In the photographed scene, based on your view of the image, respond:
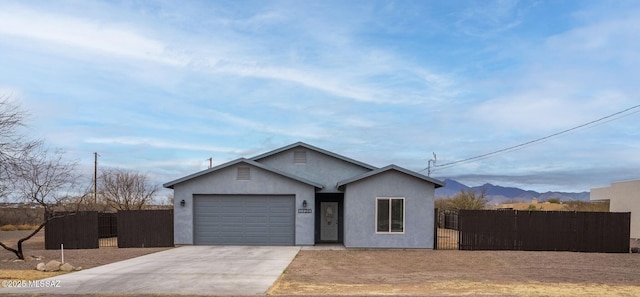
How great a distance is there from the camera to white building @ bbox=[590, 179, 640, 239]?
2858cm

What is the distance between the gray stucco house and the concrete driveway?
123 inches

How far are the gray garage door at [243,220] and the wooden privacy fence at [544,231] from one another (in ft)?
23.3

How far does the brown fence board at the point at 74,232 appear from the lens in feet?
71.6

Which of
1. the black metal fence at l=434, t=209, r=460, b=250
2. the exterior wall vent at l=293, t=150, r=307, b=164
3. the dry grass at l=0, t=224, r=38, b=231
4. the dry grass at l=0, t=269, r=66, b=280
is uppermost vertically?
the exterior wall vent at l=293, t=150, r=307, b=164

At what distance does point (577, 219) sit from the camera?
2075 centimetres

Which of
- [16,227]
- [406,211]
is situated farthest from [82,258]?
[16,227]

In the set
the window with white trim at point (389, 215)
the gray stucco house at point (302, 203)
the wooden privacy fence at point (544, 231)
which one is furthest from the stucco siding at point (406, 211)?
the wooden privacy fence at point (544, 231)

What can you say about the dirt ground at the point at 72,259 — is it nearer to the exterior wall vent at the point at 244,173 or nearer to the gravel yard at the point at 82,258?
the gravel yard at the point at 82,258

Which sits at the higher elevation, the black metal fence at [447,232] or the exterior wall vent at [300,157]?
the exterior wall vent at [300,157]

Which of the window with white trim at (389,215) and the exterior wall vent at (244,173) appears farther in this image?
the exterior wall vent at (244,173)

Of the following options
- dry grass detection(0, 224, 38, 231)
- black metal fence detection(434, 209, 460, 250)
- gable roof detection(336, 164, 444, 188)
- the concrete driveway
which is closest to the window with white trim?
gable roof detection(336, 164, 444, 188)

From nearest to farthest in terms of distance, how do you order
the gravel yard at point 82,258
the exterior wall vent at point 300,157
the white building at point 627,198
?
the gravel yard at point 82,258 → the exterior wall vent at point 300,157 → the white building at point 627,198

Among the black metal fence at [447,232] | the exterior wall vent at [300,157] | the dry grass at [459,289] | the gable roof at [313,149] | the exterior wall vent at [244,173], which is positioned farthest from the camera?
the exterior wall vent at [300,157]

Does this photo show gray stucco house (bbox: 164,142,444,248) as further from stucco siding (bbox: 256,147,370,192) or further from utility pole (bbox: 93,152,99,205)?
utility pole (bbox: 93,152,99,205)
